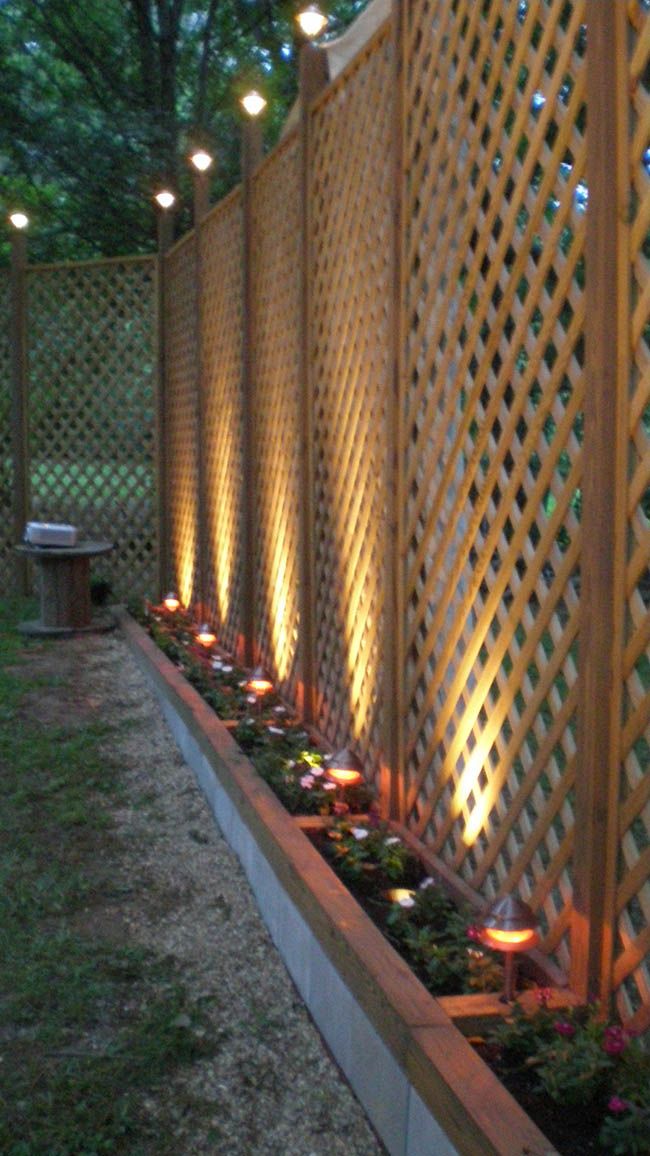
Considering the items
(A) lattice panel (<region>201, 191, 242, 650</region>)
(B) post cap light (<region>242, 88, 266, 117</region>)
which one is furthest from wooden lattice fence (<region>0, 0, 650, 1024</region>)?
(A) lattice panel (<region>201, 191, 242, 650</region>)

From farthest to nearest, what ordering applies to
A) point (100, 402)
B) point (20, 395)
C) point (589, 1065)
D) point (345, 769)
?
point (20, 395), point (100, 402), point (345, 769), point (589, 1065)

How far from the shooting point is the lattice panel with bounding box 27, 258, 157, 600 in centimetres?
830

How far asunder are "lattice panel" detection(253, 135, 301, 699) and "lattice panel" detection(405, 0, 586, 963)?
1.42m

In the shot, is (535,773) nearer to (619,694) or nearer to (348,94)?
(619,694)

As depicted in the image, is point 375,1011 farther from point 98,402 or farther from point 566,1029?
point 98,402

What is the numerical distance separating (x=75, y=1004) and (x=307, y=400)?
7.49 ft

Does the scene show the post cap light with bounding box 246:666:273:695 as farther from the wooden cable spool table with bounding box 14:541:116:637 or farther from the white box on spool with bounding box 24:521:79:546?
the white box on spool with bounding box 24:521:79:546

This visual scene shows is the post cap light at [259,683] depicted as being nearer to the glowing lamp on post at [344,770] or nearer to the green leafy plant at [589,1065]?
the glowing lamp on post at [344,770]

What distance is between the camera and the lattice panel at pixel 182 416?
23.0 feet

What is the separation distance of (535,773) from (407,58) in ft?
5.95

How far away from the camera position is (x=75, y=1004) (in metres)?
2.54

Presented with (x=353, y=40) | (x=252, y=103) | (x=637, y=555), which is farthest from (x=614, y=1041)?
(x=252, y=103)

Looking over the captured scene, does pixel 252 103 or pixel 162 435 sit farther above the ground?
pixel 252 103

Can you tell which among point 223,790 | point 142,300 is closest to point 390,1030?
point 223,790
